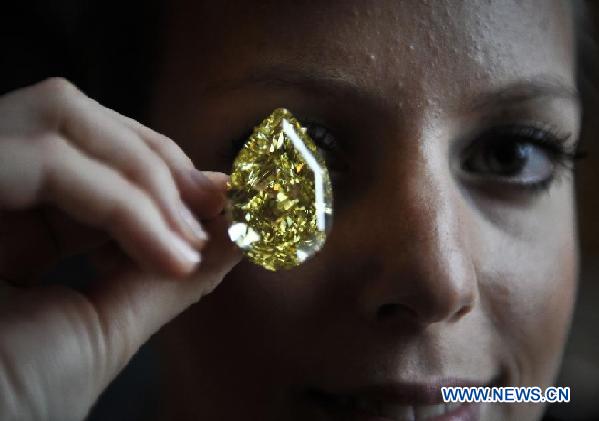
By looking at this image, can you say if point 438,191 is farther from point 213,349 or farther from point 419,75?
point 213,349

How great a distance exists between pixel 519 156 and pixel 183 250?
470mm

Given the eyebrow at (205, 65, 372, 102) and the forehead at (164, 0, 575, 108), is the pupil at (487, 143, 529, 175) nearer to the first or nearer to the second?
the forehead at (164, 0, 575, 108)

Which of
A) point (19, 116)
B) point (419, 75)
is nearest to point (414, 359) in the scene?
point (419, 75)

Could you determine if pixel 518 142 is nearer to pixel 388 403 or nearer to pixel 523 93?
pixel 523 93

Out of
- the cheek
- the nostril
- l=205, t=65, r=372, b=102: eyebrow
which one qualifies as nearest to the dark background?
l=205, t=65, r=372, b=102: eyebrow

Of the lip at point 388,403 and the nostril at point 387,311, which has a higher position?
the nostril at point 387,311

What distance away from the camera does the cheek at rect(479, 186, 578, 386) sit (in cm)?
63

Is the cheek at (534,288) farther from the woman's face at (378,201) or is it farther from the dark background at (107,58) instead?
the dark background at (107,58)

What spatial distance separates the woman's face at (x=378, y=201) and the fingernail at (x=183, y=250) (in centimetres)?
17

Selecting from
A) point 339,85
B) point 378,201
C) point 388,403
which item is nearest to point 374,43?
point 339,85

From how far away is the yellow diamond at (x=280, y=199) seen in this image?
1.44ft

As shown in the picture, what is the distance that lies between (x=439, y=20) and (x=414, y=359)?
1.17ft

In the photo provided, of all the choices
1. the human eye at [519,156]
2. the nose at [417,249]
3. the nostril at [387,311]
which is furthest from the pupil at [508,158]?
the nostril at [387,311]

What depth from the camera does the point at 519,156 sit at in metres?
0.69
